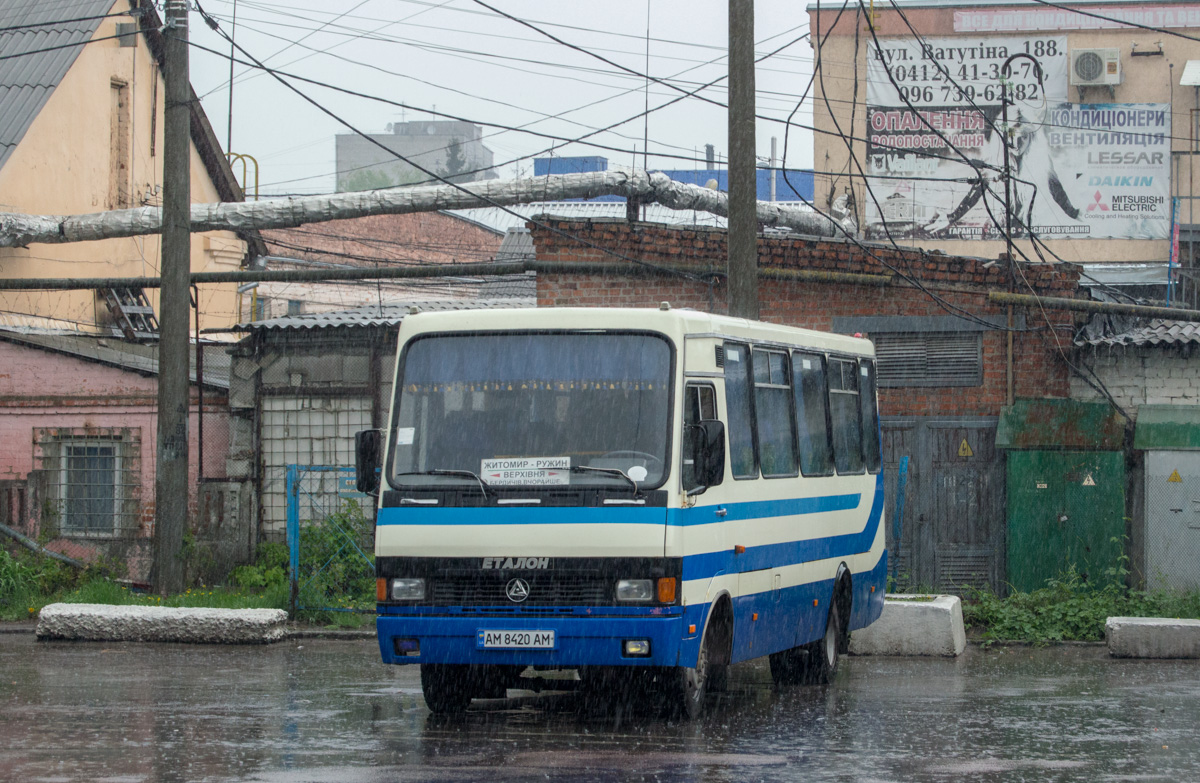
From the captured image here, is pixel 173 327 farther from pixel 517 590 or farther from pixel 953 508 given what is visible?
pixel 953 508

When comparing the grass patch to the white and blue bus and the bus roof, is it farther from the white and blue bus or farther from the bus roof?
the bus roof

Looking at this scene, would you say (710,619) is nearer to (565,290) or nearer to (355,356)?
(565,290)

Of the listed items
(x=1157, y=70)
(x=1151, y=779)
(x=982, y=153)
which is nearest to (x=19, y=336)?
(x=1151, y=779)

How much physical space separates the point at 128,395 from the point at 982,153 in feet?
64.2

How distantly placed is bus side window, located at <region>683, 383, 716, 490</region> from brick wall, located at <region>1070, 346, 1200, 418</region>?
325 inches

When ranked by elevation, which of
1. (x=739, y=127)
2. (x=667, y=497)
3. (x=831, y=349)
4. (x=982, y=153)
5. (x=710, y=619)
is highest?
(x=982, y=153)

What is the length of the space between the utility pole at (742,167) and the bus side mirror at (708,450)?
4459mm

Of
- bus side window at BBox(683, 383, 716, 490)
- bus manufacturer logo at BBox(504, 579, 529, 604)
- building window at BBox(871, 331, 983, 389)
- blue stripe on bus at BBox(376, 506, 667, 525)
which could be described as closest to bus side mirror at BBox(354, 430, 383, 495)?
blue stripe on bus at BBox(376, 506, 667, 525)

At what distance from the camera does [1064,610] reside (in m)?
14.6

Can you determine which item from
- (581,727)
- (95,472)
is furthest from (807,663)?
(95,472)

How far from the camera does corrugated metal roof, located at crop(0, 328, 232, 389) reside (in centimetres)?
1947

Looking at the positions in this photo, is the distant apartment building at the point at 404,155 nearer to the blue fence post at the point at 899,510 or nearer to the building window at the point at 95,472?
the building window at the point at 95,472

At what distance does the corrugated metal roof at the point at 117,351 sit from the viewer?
19.5 meters

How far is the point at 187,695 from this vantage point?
1049 cm
